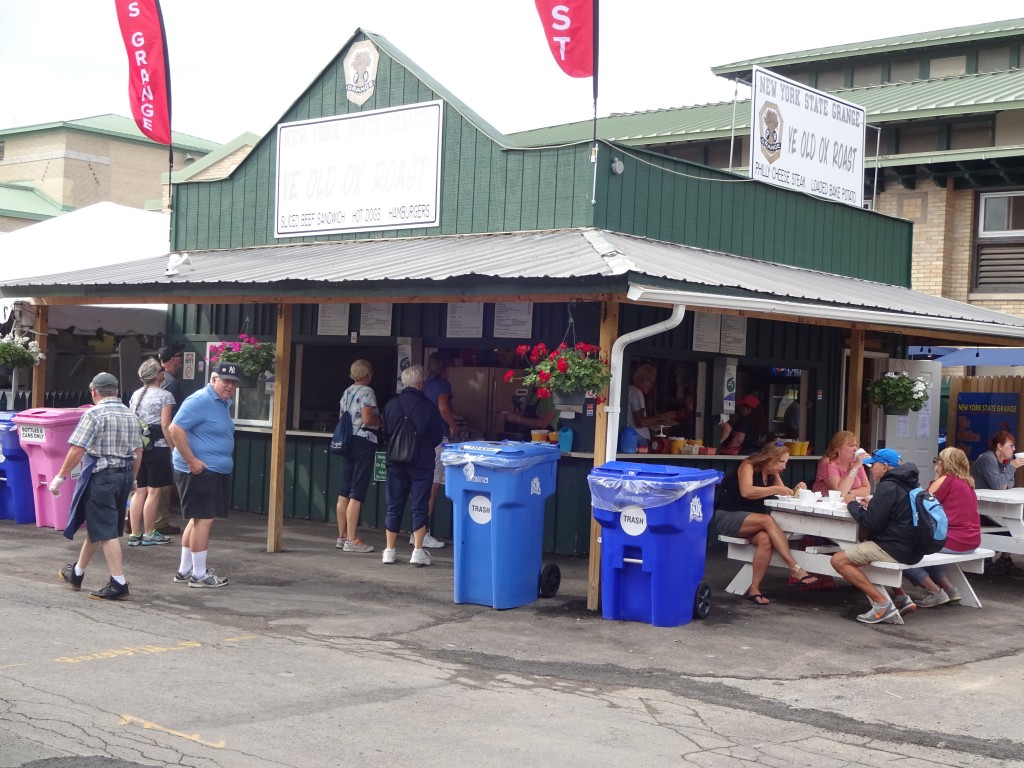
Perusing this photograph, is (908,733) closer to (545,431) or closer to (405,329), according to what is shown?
(545,431)

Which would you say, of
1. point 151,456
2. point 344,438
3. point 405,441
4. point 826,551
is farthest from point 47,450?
point 826,551

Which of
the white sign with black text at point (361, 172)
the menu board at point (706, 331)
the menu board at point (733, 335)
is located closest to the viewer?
the menu board at point (706, 331)

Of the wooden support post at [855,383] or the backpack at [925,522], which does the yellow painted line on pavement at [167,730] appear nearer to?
the backpack at [925,522]

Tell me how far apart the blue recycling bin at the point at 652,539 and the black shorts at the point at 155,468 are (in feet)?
15.1

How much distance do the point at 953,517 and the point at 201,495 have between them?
5.87m

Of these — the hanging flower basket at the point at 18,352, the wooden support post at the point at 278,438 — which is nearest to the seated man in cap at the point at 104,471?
the wooden support post at the point at 278,438

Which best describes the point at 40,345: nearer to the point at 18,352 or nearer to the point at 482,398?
the point at 18,352

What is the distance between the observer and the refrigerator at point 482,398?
12.7 metres

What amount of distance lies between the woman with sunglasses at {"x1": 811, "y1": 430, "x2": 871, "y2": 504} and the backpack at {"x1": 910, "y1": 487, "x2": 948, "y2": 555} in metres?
1.59

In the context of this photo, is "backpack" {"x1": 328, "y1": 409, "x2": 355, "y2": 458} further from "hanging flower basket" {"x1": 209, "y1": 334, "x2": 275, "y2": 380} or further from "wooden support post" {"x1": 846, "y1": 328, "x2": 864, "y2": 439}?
"wooden support post" {"x1": 846, "y1": 328, "x2": 864, "y2": 439}

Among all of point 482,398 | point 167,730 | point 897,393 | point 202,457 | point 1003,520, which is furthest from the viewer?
point 897,393

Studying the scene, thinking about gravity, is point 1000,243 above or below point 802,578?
above

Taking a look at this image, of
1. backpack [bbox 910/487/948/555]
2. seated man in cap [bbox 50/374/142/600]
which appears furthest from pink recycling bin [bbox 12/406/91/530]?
backpack [bbox 910/487/948/555]

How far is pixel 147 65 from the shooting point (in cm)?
1547
